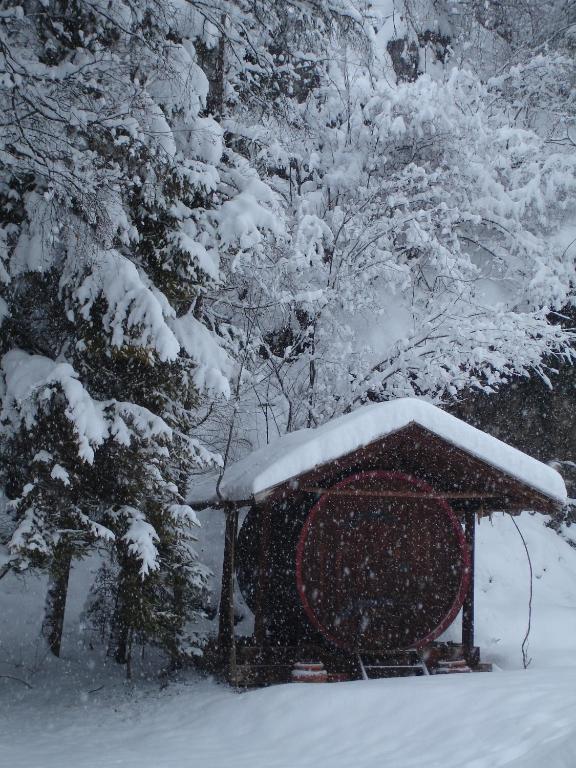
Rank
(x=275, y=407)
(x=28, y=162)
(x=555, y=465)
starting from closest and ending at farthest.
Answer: (x=28, y=162) → (x=275, y=407) → (x=555, y=465)

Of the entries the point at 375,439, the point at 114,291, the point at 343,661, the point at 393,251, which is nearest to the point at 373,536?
the point at 343,661

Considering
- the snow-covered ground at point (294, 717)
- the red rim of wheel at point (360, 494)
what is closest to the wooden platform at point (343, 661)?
the red rim of wheel at point (360, 494)

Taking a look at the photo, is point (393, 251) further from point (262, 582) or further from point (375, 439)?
point (262, 582)

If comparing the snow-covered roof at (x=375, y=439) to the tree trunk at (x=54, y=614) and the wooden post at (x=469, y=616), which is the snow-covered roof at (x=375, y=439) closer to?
the wooden post at (x=469, y=616)

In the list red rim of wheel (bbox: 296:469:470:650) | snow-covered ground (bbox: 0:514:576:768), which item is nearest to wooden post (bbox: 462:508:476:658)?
red rim of wheel (bbox: 296:469:470:650)

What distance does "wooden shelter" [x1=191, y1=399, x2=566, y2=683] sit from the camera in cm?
864

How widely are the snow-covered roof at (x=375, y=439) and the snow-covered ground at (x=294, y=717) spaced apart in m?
2.15

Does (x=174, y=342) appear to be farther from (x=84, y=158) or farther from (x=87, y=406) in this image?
(x=84, y=158)

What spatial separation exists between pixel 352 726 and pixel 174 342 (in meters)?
4.13

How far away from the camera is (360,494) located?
30.3ft

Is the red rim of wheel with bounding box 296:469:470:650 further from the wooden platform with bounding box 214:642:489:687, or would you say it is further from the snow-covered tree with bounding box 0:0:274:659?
the snow-covered tree with bounding box 0:0:274:659

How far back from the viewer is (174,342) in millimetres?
8016

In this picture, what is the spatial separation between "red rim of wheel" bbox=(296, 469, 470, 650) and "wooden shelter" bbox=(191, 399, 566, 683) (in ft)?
0.05

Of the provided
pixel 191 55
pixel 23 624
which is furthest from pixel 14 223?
pixel 23 624
